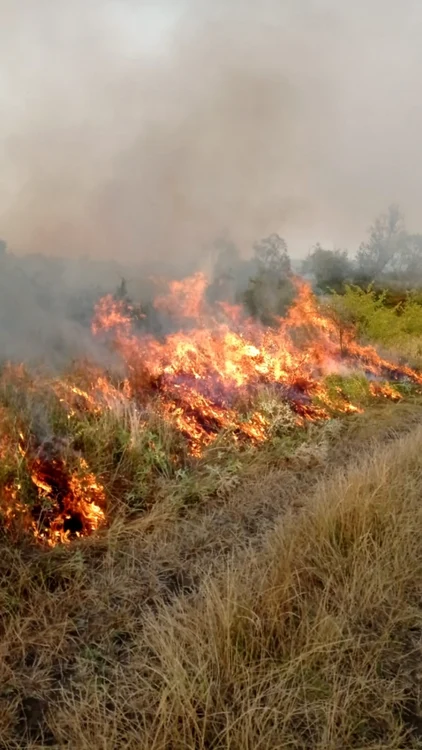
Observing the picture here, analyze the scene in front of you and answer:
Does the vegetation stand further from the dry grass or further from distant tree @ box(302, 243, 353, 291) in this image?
distant tree @ box(302, 243, 353, 291)

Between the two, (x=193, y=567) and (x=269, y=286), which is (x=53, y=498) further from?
(x=269, y=286)

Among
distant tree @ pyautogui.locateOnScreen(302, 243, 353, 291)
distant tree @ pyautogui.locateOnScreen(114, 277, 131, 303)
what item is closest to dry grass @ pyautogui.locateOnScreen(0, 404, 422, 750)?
distant tree @ pyautogui.locateOnScreen(114, 277, 131, 303)

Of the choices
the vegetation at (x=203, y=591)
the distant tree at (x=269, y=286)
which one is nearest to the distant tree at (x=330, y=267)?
the distant tree at (x=269, y=286)

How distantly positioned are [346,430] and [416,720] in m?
4.00

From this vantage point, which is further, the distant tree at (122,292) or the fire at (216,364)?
the distant tree at (122,292)

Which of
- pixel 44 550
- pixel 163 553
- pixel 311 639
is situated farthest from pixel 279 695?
pixel 44 550

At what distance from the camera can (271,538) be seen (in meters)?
2.97

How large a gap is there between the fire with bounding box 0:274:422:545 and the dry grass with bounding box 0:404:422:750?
1.16ft

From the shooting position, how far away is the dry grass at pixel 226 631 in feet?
5.75

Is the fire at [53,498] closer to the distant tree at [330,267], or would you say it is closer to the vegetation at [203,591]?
the vegetation at [203,591]

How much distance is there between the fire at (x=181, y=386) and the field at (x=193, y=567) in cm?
2

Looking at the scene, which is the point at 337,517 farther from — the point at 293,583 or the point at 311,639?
the point at 311,639

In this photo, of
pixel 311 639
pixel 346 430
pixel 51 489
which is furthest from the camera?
pixel 346 430

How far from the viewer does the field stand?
181 cm
